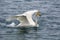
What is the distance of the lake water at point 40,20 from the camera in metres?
15.4

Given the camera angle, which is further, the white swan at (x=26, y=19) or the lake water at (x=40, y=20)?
the white swan at (x=26, y=19)

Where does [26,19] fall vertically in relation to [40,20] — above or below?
above

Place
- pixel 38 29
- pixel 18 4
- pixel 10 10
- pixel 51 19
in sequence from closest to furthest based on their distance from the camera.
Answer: pixel 38 29
pixel 51 19
pixel 10 10
pixel 18 4

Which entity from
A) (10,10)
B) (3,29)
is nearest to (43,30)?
(3,29)

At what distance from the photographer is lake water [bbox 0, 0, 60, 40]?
50.4ft

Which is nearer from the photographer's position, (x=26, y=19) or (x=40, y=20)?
(x=26, y=19)

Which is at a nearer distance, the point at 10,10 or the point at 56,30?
the point at 56,30

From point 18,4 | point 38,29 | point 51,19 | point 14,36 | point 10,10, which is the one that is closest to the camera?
point 14,36

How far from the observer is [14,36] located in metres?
15.4

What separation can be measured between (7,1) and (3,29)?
20.1 feet

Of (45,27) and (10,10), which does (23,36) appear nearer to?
→ (45,27)

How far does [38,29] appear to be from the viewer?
16.4m

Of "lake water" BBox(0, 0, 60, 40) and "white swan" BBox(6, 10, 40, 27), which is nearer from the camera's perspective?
"lake water" BBox(0, 0, 60, 40)

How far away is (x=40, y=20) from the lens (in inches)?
697
